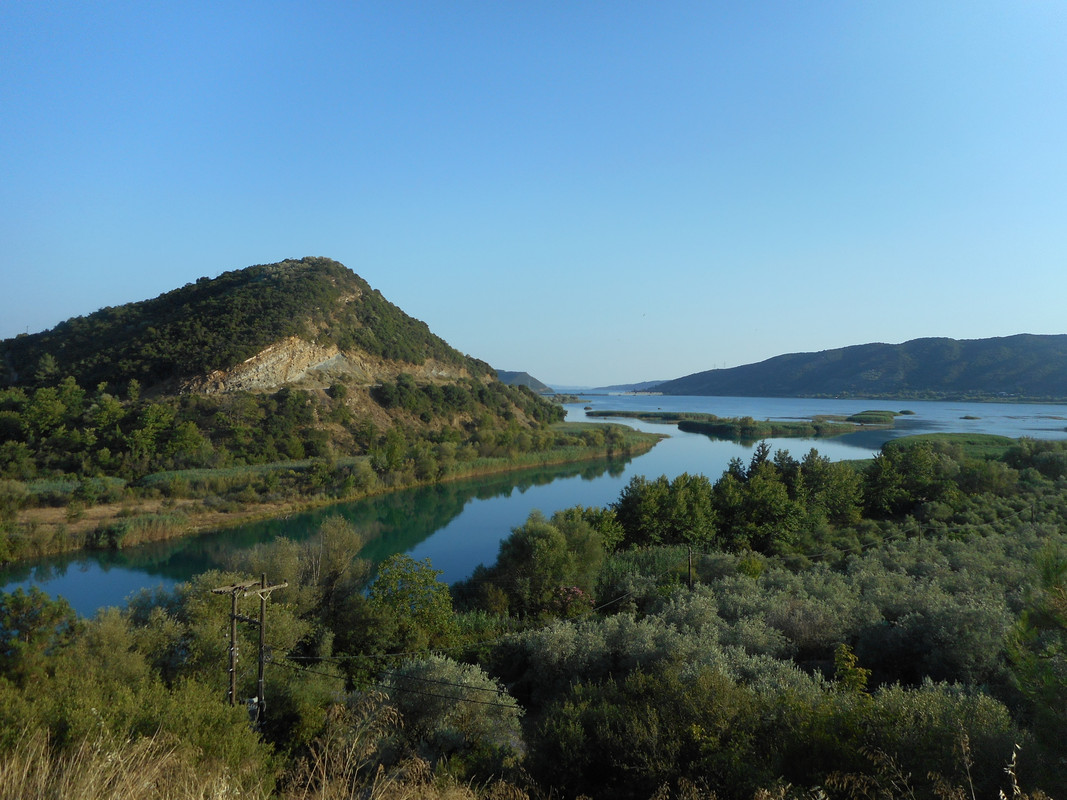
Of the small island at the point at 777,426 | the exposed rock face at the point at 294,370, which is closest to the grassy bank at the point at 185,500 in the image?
the exposed rock face at the point at 294,370

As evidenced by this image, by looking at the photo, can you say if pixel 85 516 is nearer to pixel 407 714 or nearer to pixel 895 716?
pixel 407 714

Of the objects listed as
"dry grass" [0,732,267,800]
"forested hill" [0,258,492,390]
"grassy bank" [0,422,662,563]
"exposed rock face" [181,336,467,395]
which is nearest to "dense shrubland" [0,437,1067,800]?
"dry grass" [0,732,267,800]

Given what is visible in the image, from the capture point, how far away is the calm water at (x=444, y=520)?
19375mm

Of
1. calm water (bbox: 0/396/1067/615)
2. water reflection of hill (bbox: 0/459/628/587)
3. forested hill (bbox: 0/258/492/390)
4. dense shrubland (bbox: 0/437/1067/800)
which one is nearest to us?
dense shrubland (bbox: 0/437/1067/800)

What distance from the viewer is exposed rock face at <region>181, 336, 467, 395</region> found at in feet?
130

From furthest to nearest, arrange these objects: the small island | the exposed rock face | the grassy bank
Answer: the small island
the exposed rock face
the grassy bank

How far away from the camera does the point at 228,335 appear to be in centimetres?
4309

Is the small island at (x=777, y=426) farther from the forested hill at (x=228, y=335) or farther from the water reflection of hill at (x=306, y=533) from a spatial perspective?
the water reflection of hill at (x=306, y=533)

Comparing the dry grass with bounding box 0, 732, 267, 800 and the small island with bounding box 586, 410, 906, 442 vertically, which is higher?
the dry grass with bounding box 0, 732, 267, 800

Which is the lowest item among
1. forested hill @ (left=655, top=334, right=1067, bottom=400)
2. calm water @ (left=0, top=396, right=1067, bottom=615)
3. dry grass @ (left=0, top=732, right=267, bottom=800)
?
calm water @ (left=0, top=396, right=1067, bottom=615)

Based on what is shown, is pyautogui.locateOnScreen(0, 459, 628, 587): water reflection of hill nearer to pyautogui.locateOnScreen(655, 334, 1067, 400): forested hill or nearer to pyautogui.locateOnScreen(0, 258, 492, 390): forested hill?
pyautogui.locateOnScreen(0, 258, 492, 390): forested hill

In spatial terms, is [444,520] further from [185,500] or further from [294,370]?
[294,370]

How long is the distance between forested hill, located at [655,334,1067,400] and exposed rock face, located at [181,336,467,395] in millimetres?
87400

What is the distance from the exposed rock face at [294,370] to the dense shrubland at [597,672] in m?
27.5
